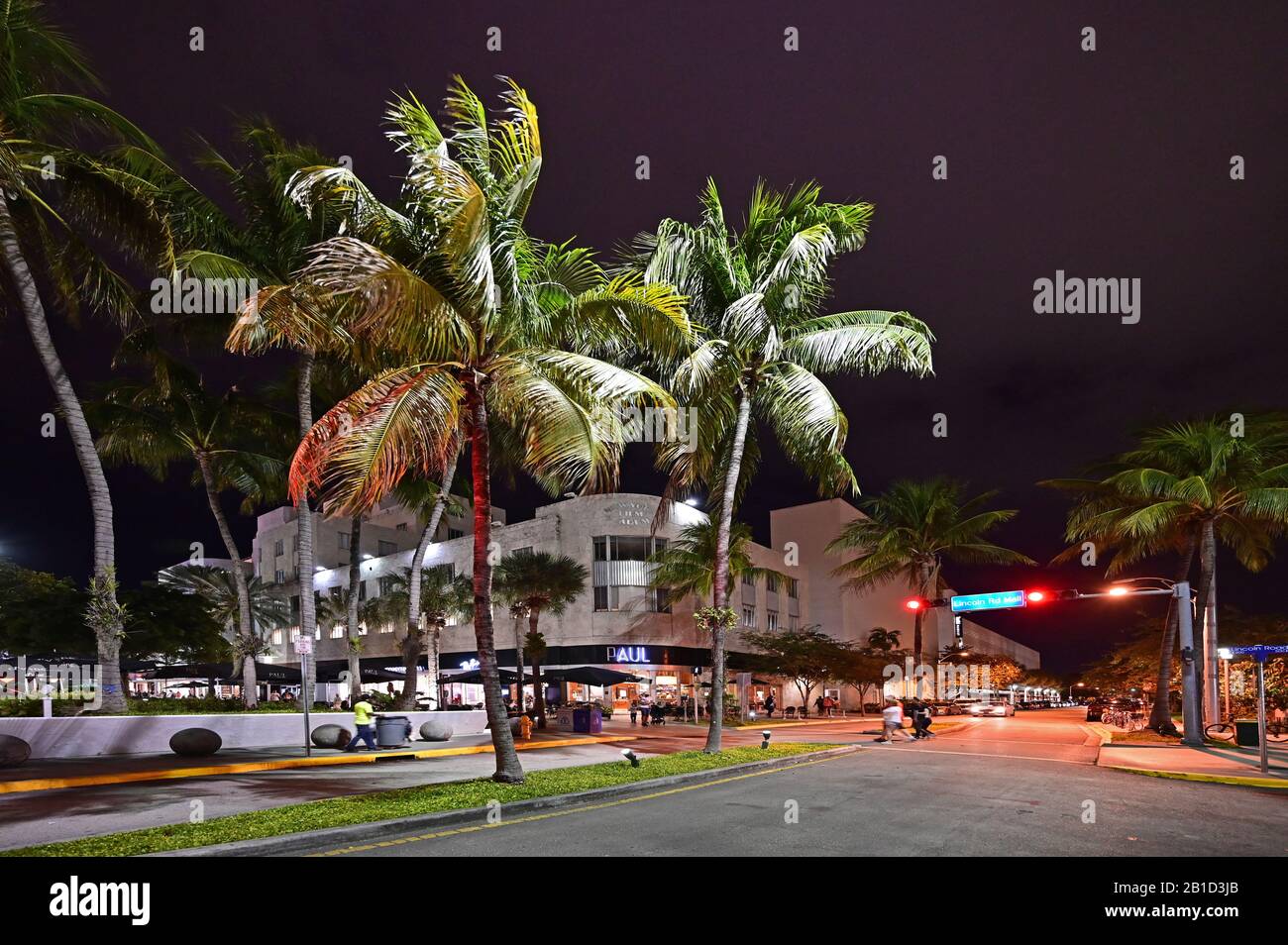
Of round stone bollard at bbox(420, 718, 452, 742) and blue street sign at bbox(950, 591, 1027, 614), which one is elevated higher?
blue street sign at bbox(950, 591, 1027, 614)

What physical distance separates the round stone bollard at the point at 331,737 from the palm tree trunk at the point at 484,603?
983 cm

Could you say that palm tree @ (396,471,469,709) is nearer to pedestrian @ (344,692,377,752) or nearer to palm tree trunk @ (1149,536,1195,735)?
pedestrian @ (344,692,377,752)

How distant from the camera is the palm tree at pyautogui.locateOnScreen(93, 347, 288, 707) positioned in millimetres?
25062

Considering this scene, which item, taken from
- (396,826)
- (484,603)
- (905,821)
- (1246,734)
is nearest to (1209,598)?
(1246,734)

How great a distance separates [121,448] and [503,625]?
34824 mm

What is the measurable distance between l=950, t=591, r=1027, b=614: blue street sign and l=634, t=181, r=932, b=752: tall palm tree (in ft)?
72.6

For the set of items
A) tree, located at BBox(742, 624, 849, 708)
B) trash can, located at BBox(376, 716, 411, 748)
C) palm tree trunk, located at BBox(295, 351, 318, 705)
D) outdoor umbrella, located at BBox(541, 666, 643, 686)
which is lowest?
tree, located at BBox(742, 624, 849, 708)

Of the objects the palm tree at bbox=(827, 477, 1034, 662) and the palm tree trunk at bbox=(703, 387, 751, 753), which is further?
the palm tree at bbox=(827, 477, 1034, 662)

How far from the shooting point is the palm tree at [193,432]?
987 inches

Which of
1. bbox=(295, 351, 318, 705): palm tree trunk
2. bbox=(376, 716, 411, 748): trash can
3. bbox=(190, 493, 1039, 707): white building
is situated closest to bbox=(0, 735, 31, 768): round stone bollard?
bbox=(295, 351, 318, 705): palm tree trunk

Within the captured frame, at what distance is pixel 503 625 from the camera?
59.1 m

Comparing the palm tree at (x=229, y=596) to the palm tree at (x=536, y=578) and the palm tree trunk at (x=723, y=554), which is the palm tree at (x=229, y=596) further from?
the palm tree trunk at (x=723, y=554)
